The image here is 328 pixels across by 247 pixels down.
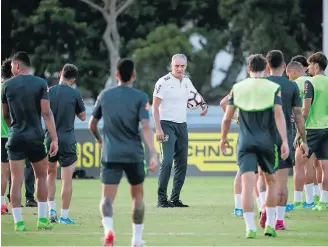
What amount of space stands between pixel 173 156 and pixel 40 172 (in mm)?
4643

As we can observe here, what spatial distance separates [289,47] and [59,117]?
23.2 m

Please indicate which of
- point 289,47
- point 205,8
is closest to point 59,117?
point 289,47

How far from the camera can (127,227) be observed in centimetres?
1775

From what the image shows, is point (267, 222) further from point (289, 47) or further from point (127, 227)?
point (289, 47)

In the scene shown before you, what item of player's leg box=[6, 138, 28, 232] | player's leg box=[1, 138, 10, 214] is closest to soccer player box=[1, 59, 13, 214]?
player's leg box=[1, 138, 10, 214]

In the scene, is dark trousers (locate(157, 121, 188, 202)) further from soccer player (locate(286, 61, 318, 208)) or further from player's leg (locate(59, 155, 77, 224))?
player's leg (locate(59, 155, 77, 224))

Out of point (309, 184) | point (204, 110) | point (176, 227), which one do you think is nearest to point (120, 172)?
point (176, 227)

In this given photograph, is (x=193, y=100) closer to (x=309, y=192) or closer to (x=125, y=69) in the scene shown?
(x=309, y=192)

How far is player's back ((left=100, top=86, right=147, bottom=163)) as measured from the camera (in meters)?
15.0

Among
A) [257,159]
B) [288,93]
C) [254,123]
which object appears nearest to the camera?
[254,123]

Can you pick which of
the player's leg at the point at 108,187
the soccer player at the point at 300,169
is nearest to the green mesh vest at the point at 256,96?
the player's leg at the point at 108,187

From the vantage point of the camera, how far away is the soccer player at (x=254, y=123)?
15.9 m

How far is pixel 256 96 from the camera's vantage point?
15883 mm

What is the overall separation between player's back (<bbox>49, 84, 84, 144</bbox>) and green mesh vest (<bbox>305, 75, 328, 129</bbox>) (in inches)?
140
